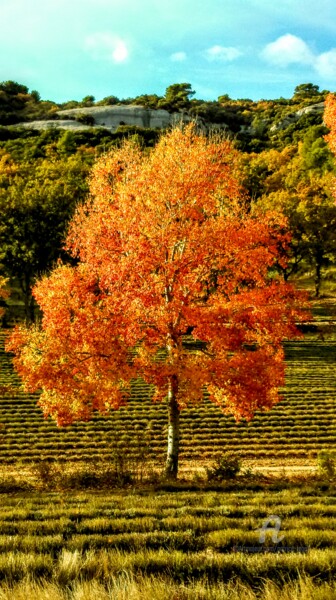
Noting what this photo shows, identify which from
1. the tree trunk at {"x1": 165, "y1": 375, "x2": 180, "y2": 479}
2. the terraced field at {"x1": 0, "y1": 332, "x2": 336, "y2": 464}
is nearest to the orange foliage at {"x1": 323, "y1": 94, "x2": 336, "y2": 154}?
the tree trunk at {"x1": 165, "y1": 375, "x2": 180, "y2": 479}

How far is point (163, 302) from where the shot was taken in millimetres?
16656

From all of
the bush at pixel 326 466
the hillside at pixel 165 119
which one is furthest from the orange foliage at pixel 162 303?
the hillside at pixel 165 119

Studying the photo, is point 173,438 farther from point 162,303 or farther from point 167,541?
point 167,541

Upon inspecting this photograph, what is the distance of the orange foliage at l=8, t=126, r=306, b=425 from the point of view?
52.5 feet

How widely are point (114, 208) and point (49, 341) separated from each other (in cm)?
496

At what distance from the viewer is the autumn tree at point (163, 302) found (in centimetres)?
1600

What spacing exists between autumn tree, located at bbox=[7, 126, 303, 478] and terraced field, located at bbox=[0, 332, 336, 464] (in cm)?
744

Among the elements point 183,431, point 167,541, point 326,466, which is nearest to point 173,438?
point 326,466

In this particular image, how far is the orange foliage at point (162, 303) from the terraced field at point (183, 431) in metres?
7.32

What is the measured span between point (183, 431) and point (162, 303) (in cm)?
1636

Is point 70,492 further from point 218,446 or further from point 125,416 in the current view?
point 125,416

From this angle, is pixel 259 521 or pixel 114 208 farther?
pixel 114 208

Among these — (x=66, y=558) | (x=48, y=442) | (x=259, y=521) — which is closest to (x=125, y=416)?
(x=48, y=442)

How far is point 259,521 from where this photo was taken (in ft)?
30.2
